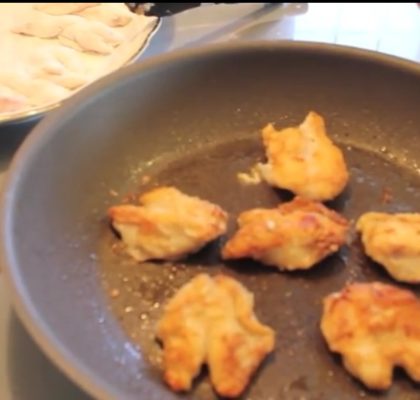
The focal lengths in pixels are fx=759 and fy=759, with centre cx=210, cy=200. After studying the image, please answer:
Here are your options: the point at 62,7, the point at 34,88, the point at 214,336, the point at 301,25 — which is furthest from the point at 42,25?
the point at 214,336

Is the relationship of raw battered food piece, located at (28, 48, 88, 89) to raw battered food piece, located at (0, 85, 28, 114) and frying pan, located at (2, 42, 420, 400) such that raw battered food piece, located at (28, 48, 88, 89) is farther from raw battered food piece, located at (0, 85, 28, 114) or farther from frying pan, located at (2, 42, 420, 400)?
frying pan, located at (2, 42, 420, 400)

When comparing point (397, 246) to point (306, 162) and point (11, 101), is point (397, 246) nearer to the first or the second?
point (306, 162)

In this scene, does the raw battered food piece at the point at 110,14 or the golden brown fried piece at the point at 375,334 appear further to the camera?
the raw battered food piece at the point at 110,14

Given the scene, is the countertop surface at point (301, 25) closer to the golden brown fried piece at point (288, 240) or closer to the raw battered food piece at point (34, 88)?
the raw battered food piece at point (34, 88)

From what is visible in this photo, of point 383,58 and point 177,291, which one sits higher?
point 383,58

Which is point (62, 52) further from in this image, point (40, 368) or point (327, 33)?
point (40, 368)

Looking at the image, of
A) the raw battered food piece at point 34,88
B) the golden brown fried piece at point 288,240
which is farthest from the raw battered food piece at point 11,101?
the golden brown fried piece at point 288,240

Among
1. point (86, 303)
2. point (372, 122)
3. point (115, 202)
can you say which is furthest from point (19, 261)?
point (372, 122)
